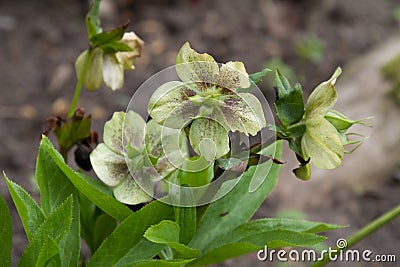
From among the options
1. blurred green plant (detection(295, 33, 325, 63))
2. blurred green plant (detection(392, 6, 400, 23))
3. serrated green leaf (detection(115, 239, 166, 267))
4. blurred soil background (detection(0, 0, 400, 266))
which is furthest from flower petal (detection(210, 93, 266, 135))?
blurred green plant (detection(392, 6, 400, 23))

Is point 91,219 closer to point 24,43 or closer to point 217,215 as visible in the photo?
point 217,215

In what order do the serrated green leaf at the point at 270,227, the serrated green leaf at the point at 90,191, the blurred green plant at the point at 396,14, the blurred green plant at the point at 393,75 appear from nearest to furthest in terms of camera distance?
the serrated green leaf at the point at 90,191, the serrated green leaf at the point at 270,227, the blurred green plant at the point at 393,75, the blurred green plant at the point at 396,14

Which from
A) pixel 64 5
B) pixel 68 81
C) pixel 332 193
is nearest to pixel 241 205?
pixel 332 193

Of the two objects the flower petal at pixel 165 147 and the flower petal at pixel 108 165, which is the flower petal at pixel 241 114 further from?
the flower petal at pixel 108 165

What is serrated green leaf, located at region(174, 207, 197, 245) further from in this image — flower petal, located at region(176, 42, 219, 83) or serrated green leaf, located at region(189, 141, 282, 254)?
flower petal, located at region(176, 42, 219, 83)

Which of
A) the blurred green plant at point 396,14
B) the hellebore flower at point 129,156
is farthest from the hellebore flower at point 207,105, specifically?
the blurred green plant at point 396,14

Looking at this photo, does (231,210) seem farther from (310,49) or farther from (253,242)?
(310,49)

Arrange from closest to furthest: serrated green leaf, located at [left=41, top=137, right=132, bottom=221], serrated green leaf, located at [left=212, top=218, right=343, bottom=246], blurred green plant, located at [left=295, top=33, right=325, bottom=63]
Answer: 1. serrated green leaf, located at [left=41, top=137, right=132, bottom=221]
2. serrated green leaf, located at [left=212, top=218, right=343, bottom=246]
3. blurred green plant, located at [left=295, top=33, right=325, bottom=63]

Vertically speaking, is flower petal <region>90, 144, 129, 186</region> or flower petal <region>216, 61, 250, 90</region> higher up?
flower petal <region>216, 61, 250, 90</region>
